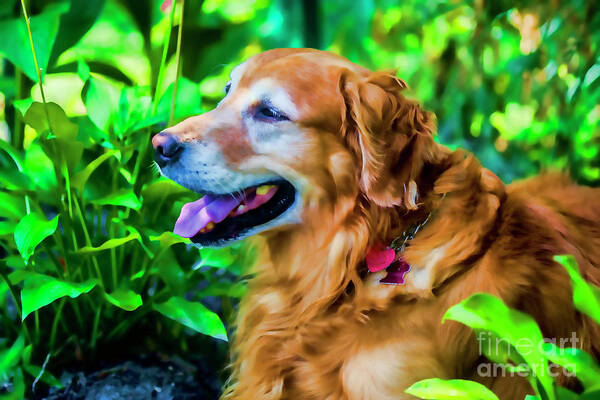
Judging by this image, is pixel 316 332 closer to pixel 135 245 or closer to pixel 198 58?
pixel 135 245

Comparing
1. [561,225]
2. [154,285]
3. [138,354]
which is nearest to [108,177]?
[154,285]

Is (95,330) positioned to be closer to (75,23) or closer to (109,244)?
(109,244)

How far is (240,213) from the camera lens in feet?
5.58

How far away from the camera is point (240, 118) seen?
5.55ft

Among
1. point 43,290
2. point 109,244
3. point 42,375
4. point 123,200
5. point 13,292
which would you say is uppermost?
point 123,200

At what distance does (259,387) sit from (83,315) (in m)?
0.66

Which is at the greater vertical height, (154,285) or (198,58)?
(198,58)

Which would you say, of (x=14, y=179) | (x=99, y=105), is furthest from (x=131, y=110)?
(x=14, y=179)

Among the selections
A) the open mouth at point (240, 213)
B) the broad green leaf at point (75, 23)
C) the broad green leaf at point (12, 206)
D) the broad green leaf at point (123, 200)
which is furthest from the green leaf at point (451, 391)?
the broad green leaf at point (75, 23)

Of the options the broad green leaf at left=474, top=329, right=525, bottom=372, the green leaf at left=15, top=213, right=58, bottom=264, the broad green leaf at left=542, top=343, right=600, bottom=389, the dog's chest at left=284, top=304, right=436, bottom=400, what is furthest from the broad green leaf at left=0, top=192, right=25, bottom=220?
the broad green leaf at left=542, top=343, right=600, bottom=389

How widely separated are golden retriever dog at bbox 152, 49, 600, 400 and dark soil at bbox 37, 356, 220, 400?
38 cm

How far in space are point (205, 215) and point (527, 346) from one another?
91cm

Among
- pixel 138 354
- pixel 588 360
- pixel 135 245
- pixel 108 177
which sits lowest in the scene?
pixel 138 354

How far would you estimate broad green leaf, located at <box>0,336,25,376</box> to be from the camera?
6.01 feet
